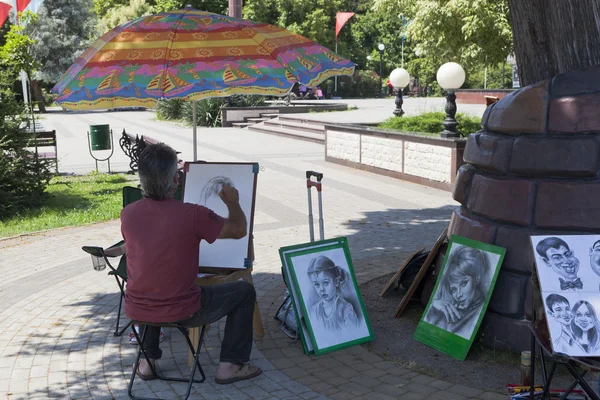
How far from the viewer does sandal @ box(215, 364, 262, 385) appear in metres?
4.72

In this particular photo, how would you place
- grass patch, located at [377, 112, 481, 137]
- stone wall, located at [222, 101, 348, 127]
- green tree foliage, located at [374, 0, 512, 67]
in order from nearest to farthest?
grass patch, located at [377, 112, 481, 137]
green tree foliage, located at [374, 0, 512, 67]
stone wall, located at [222, 101, 348, 127]

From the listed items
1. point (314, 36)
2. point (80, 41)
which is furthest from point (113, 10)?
point (314, 36)

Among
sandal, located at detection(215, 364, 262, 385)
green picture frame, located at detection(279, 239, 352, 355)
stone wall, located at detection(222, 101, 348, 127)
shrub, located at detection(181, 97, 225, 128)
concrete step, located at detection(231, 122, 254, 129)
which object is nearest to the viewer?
sandal, located at detection(215, 364, 262, 385)

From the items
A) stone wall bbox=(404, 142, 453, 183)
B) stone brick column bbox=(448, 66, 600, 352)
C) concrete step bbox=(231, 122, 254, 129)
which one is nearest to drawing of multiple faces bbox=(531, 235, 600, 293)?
stone brick column bbox=(448, 66, 600, 352)

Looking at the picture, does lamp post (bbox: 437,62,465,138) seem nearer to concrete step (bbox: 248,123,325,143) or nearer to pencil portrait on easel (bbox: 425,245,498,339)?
pencil portrait on easel (bbox: 425,245,498,339)

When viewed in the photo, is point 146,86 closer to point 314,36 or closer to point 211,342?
point 211,342

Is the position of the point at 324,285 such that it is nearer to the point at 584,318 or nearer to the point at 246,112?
the point at 584,318

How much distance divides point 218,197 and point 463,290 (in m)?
2.08

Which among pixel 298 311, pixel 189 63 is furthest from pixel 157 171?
pixel 298 311

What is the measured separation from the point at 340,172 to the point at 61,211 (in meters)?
6.45

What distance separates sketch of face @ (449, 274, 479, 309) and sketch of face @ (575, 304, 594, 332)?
1.38 metres

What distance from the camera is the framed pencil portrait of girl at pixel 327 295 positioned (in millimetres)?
5207

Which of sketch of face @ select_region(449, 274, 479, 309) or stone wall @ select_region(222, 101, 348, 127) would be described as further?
A: stone wall @ select_region(222, 101, 348, 127)

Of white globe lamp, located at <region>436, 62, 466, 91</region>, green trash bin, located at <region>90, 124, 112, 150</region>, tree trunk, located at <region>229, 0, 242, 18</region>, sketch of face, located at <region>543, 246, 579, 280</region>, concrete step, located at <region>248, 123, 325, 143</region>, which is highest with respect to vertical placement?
tree trunk, located at <region>229, 0, 242, 18</region>
